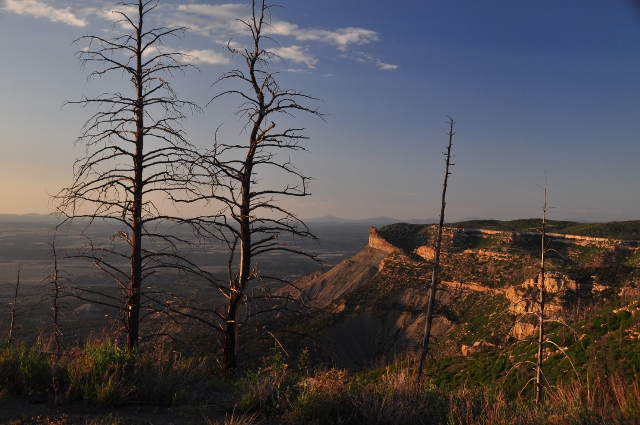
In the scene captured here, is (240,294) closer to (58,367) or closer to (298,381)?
(298,381)

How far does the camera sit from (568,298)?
35.5 m

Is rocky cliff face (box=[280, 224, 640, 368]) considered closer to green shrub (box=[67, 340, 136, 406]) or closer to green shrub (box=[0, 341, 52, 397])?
green shrub (box=[67, 340, 136, 406])

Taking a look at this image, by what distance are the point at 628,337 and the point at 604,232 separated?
34.2 meters

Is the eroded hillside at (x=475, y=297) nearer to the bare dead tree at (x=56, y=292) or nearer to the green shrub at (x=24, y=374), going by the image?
the bare dead tree at (x=56, y=292)

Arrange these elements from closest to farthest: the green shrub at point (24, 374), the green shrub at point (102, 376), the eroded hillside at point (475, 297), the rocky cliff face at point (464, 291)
Answer: the green shrub at point (102, 376) < the green shrub at point (24, 374) < the eroded hillside at point (475, 297) < the rocky cliff face at point (464, 291)

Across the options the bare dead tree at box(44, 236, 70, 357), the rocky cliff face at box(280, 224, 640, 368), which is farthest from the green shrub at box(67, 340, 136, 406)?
the rocky cliff face at box(280, 224, 640, 368)

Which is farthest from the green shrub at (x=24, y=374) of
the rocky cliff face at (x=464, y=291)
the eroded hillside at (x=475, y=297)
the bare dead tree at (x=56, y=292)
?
the rocky cliff face at (x=464, y=291)

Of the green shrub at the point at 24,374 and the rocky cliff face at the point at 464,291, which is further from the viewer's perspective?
the rocky cliff face at the point at 464,291

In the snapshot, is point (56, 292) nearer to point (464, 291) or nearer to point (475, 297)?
point (475, 297)

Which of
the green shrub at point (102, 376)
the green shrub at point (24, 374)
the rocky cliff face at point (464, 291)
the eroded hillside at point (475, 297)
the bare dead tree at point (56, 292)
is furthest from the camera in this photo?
the rocky cliff face at point (464, 291)

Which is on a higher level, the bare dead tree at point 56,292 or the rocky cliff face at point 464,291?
the bare dead tree at point 56,292

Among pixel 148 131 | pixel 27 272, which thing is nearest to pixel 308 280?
pixel 148 131

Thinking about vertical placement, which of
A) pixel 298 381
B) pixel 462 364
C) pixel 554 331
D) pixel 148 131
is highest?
pixel 148 131

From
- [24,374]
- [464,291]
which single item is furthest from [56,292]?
[464,291]
